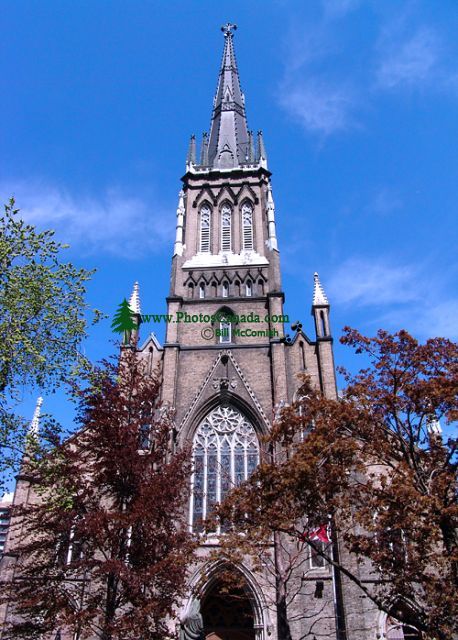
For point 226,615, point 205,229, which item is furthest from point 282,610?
point 205,229

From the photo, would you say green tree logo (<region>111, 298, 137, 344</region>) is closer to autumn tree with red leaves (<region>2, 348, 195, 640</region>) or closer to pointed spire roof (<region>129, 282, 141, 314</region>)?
pointed spire roof (<region>129, 282, 141, 314</region>)

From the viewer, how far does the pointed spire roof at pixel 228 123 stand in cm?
3588

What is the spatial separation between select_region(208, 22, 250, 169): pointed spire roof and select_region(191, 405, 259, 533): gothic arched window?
18020 millimetres

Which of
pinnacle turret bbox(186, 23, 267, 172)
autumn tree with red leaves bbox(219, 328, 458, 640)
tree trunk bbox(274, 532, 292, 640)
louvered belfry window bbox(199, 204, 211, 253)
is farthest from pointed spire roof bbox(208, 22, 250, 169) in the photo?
tree trunk bbox(274, 532, 292, 640)

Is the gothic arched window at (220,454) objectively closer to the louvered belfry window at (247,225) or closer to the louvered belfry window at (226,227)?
the louvered belfry window at (226,227)

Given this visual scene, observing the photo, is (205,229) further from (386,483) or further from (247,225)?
(386,483)

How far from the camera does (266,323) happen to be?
26.6 meters

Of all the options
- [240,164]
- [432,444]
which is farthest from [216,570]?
[240,164]

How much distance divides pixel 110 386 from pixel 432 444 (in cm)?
856

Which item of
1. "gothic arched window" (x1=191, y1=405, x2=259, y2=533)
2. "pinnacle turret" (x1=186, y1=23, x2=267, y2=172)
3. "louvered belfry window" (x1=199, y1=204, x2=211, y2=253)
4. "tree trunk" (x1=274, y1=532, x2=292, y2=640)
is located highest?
"pinnacle turret" (x1=186, y1=23, x2=267, y2=172)

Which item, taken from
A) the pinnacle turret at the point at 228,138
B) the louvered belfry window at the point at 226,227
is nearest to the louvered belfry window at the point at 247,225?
the louvered belfry window at the point at 226,227

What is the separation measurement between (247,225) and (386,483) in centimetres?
2068

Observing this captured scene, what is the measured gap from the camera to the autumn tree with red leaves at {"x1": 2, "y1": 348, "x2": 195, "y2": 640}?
12.2 meters

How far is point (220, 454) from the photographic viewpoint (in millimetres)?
23094
